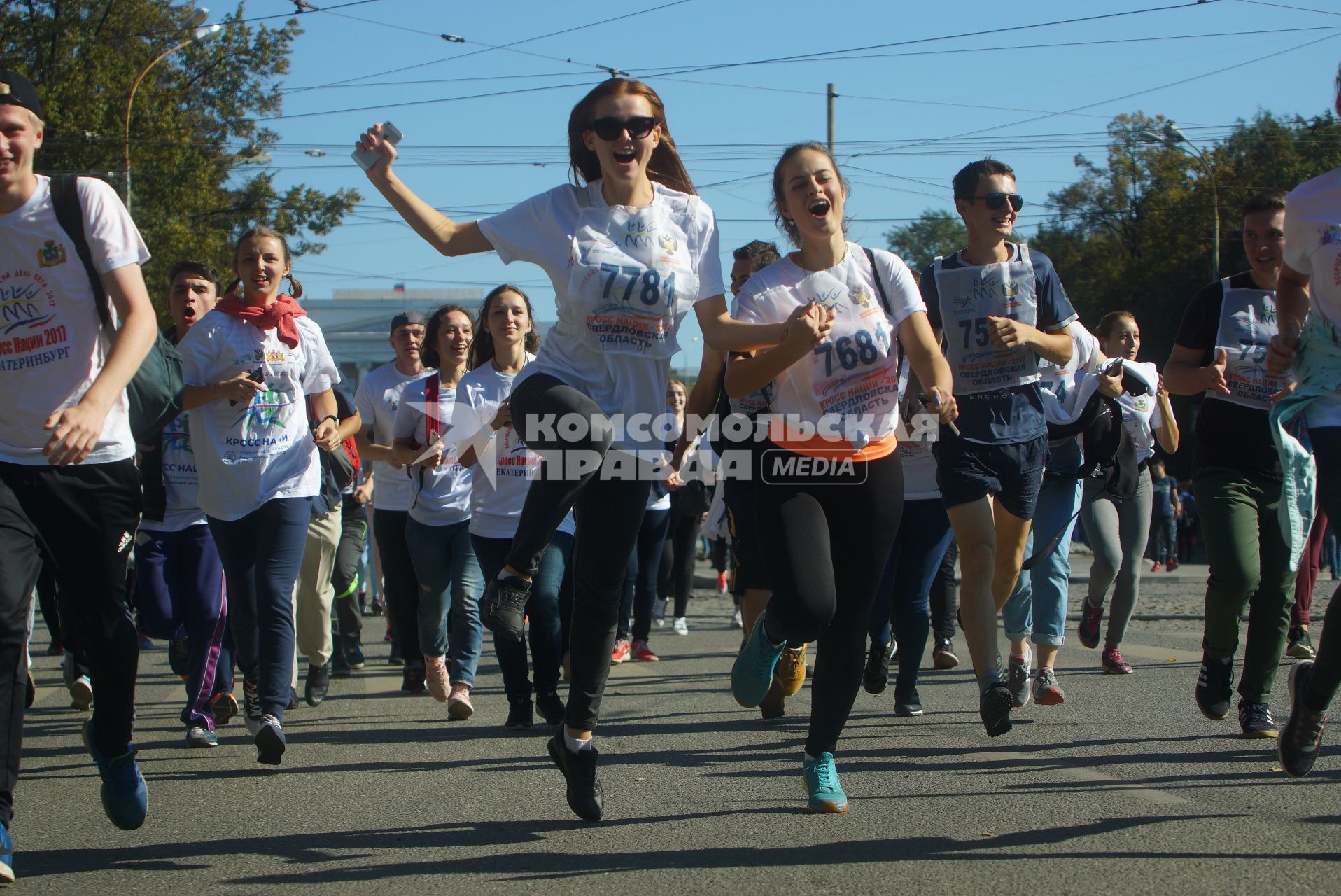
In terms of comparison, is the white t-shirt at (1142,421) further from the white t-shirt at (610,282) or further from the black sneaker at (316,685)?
the black sneaker at (316,685)

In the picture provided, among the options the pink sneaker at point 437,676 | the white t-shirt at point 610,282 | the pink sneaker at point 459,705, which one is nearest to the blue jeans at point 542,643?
the pink sneaker at point 459,705

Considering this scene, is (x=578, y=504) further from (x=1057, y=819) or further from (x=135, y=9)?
(x=135, y=9)

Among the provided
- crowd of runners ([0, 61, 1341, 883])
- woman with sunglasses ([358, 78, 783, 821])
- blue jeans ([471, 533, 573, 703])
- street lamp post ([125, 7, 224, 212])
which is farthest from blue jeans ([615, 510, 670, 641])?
street lamp post ([125, 7, 224, 212])

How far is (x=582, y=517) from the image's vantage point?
14.6 ft

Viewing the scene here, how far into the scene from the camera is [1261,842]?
3.85 m

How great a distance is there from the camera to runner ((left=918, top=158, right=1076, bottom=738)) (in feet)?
18.0

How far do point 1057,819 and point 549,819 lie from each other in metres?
1.65

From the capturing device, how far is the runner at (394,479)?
8.06 metres

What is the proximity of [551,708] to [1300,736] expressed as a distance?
3.46 m

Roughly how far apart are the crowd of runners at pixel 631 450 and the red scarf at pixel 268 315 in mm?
13

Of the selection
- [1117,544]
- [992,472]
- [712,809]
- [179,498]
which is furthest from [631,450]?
[1117,544]

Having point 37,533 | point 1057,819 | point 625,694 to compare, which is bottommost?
Result: point 625,694

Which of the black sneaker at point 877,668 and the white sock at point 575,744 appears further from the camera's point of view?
the black sneaker at point 877,668

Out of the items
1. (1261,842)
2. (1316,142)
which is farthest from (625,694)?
(1316,142)
